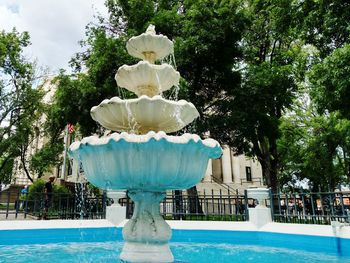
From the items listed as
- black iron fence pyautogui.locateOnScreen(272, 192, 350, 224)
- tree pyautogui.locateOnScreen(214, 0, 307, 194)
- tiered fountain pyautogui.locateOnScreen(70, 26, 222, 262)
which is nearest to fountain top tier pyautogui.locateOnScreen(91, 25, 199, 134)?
tiered fountain pyautogui.locateOnScreen(70, 26, 222, 262)

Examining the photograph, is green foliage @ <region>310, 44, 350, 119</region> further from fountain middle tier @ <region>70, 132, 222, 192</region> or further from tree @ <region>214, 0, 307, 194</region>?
fountain middle tier @ <region>70, 132, 222, 192</region>

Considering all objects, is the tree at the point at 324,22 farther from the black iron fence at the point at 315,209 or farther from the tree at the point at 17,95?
the tree at the point at 17,95

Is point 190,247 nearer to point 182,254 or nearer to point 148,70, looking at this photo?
point 182,254

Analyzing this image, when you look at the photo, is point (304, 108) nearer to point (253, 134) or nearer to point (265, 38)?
point (265, 38)

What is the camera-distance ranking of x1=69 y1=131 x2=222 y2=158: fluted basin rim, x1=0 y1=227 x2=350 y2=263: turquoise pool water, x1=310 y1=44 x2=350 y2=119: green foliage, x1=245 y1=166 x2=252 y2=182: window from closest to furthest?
x1=69 y1=131 x2=222 y2=158: fluted basin rim < x1=0 y1=227 x2=350 y2=263: turquoise pool water < x1=310 y1=44 x2=350 y2=119: green foliage < x1=245 y1=166 x2=252 y2=182: window

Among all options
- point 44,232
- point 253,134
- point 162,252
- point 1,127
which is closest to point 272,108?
point 253,134

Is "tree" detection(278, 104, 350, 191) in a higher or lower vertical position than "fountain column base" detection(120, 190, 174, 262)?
higher

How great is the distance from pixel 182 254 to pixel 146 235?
111 inches

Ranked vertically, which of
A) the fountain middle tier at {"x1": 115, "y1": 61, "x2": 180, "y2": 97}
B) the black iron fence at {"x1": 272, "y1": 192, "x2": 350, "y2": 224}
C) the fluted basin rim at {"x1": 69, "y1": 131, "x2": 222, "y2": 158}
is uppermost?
the fountain middle tier at {"x1": 115, "y1": 61, "x2": 180, "y2": 97}

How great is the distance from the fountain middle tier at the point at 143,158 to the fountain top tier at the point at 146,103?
0.77 m

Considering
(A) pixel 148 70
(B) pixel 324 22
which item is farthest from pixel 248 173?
(A) pixel 148 70

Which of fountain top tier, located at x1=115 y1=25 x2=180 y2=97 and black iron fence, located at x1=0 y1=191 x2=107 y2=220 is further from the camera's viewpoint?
black iron fence, located at x1=0 y1=191 x2=107 y2=220

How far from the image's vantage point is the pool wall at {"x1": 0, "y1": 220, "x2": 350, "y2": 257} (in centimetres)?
802

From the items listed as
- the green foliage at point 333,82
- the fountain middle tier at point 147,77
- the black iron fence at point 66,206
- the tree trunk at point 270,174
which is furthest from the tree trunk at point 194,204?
the fountain middle tier at point 147,77
